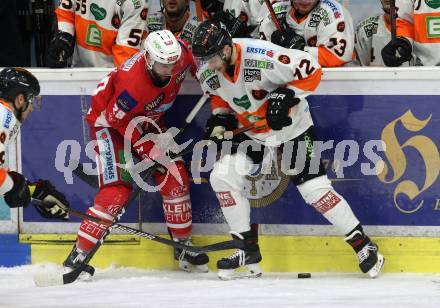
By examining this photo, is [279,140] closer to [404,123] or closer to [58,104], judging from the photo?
[404,123]

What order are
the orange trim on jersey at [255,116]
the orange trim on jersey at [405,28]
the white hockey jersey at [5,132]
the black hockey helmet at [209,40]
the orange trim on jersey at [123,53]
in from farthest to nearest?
the orange trim on jersey at [123,53]
the orange trim on jersey at [405,28]
the orange trim on jersey at [255,116]
the black hockey helmet at [209,40]
the white hockey jersey at [5,132]

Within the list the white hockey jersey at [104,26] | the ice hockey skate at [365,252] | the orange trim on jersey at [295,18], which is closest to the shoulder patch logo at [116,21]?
the white hockey jersey at [104,26]

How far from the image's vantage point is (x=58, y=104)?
6.36m

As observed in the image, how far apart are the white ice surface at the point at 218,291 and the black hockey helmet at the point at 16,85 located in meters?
0.95

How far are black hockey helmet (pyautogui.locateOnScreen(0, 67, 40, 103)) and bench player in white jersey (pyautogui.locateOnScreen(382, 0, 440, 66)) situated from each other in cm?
185

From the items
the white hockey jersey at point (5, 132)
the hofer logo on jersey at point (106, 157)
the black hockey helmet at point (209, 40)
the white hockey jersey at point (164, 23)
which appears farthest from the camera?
the white hockey jersey at point (164, 23)

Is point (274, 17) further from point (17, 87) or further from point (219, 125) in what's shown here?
point (17, 87)

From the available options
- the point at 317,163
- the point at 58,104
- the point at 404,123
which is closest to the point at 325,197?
the point at 317,163

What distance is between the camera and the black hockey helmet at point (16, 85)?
17.8 feet

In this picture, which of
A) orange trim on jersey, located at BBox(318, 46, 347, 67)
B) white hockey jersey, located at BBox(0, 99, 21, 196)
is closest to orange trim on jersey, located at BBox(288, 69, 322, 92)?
orange trim on jersey, located at BBox(318, 46, 347, 67)

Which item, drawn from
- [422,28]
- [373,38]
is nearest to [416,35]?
[422,28]

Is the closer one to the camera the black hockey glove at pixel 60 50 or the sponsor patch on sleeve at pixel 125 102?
the sponsor patch on sleeve at pixel 125 102

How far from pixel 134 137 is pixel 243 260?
0.84 metres

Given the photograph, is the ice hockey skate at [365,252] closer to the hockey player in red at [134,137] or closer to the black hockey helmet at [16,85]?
the hockey player in red at [134,137]
